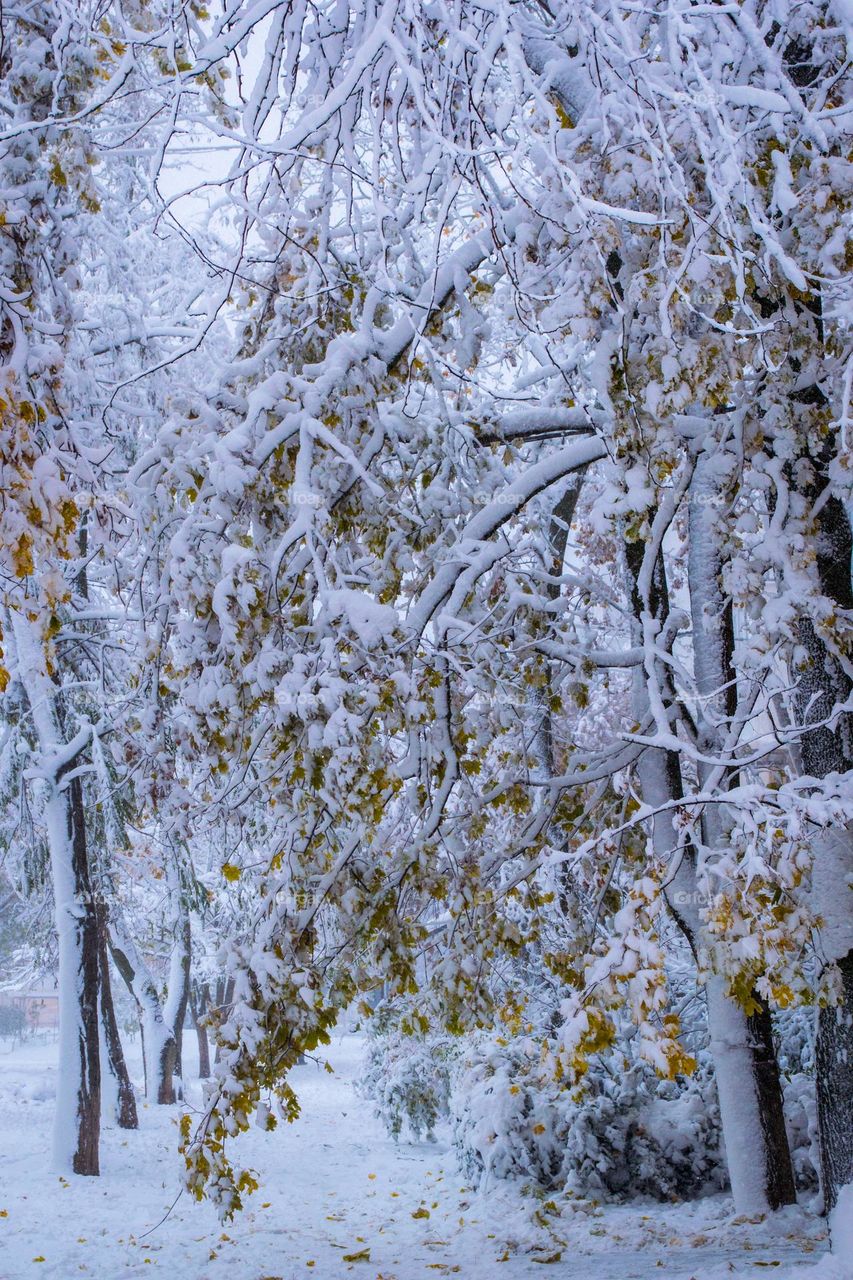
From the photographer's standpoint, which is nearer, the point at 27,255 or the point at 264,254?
the point at 27,255

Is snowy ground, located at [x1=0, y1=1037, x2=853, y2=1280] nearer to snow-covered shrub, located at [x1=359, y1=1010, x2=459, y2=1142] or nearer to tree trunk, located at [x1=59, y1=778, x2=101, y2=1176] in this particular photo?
tree trunk, located at [x1=59, y1=778, x2=101, y2=1176]

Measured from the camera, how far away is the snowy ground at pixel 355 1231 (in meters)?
6.56

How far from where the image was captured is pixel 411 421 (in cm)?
613

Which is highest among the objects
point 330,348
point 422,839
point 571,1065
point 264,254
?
point 264,254

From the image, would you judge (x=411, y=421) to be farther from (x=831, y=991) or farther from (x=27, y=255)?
(x=831, y=991)

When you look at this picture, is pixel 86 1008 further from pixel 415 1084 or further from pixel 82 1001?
pixel 415 1084

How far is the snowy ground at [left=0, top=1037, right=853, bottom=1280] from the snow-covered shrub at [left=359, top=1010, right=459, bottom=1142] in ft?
4.14

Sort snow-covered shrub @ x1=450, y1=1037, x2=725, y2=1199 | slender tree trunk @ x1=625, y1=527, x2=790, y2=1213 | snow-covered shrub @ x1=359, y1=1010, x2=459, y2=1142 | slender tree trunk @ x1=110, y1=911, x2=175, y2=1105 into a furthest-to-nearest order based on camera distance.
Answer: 1. slender tree trunk @ x1=110, y1=911, x2=175, y2=1105
2. snow-covered shrub @ x1=359, y1=1010, x2=459, y2=1142
3. snow-covered shrub @ x1=450, y1=1037, x2=725, y2=1199
4. slender tree trunk @ x1=625, y1=527, x2=790, y2=1213

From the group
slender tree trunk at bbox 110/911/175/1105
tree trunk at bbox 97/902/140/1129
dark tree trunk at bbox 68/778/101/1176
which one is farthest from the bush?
dark tree trunk at bbox 68/778/101/1176

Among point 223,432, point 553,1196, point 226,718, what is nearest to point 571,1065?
point 226,718

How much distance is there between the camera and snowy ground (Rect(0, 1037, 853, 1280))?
6.56 metres

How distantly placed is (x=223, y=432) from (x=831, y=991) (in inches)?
156

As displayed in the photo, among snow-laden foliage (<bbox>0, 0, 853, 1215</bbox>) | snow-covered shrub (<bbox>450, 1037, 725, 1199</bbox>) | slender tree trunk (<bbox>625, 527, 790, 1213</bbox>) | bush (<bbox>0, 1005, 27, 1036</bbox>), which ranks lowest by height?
bush (<bbox>0, 1005, 27, 1036</bbox>)

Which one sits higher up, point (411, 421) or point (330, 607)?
point (411, 421)
